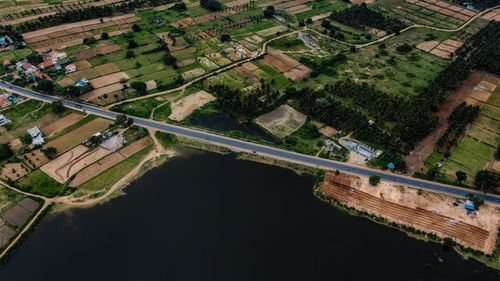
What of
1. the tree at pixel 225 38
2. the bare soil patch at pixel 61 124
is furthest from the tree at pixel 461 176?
the bare soil patch at pixel 61 124

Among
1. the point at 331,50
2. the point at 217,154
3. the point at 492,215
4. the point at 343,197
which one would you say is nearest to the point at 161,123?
the point at 217,154

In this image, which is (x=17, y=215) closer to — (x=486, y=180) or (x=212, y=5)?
(x=486, y=180)

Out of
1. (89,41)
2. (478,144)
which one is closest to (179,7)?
Answer: (89,41)

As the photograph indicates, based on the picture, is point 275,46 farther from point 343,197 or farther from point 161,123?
point 343,197

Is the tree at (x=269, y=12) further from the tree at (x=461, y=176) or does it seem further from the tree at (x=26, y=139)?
the tree at (x=26, y=139)

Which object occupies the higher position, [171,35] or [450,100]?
[171,35]
